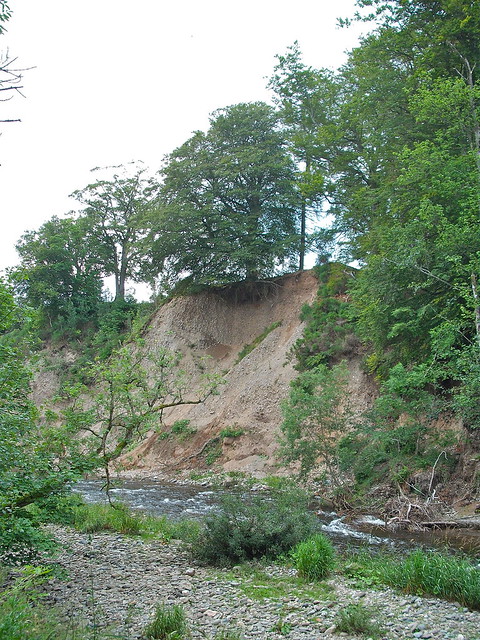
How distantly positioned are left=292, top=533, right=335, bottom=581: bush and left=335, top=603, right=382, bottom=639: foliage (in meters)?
2.30

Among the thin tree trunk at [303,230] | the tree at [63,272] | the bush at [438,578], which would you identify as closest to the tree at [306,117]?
the thin tree trunk at [303,230]

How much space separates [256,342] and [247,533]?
2516 cm

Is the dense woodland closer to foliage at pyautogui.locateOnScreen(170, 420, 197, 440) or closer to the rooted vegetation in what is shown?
the rooted vegetation

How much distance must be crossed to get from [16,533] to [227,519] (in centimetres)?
485

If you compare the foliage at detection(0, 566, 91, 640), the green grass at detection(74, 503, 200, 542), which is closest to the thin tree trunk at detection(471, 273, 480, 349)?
the green grass at detection(74, 503, 200, 542)

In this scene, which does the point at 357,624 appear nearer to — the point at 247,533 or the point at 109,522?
the point at 247,533

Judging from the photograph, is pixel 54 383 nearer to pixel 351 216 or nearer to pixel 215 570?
pixel 351 216

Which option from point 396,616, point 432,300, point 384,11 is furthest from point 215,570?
point 384,11

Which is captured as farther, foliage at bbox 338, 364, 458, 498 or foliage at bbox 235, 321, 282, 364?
foliage at bbox 235, 321, 282, 364

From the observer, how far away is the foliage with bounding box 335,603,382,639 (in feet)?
21.7

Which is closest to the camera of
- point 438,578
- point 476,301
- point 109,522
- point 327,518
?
point 438,578

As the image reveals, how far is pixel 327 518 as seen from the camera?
53.0 feet

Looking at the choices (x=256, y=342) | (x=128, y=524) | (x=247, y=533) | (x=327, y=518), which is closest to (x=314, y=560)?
(x=247, y=533)

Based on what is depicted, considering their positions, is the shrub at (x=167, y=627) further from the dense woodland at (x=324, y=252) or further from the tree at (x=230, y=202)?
the tree at (x=230, y=202)
